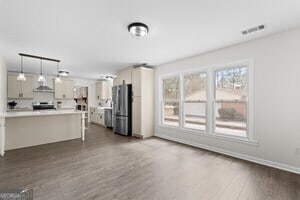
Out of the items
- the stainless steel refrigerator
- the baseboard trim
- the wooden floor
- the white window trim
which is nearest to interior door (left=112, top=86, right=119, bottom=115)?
the stainless steel refrigerator

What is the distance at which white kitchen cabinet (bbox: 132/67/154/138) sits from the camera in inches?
207

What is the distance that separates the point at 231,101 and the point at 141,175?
2.68 metres

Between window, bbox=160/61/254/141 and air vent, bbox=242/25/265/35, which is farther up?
air vent, bbox=242/25/265/35

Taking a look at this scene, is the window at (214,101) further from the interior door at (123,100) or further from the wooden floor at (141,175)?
the interior door at (123,100)

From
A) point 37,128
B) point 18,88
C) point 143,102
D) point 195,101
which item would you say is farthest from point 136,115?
point 18,88

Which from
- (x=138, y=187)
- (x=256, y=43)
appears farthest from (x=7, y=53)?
(x=256, y=43)

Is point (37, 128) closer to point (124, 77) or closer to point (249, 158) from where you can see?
point (124, 77)

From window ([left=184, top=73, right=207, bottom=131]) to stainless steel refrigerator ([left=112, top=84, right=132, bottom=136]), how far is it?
2082 millimetres

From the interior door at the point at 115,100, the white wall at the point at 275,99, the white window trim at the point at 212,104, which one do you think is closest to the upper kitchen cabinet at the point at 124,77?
the interior door at the point at 115,100

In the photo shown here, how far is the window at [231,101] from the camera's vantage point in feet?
11.4

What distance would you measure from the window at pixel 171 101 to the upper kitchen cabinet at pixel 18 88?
19.0ft

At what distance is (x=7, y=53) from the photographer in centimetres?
406

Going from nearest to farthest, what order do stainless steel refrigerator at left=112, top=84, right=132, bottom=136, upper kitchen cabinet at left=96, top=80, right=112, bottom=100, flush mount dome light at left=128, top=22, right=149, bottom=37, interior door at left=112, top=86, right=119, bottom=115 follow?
flush mount dome light at left=128, top=22, right=149, bottom=37 < stainless steel refrigerator at left=112, top=84, right=132, bottom=136 < interior door at left=112, top=86, right=119, bottom=115 < upper kitchen cabinet at left=96, top=80, right=112, bottom=100

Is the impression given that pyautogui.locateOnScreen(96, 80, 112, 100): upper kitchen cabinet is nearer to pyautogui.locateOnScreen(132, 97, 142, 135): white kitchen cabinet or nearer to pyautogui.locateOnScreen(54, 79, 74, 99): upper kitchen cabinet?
pyautogui.locateOnScreen(54, 79, 74, 99): upper kitchen cabinet
